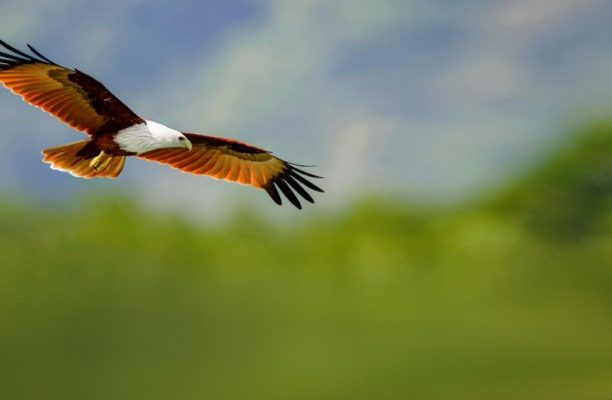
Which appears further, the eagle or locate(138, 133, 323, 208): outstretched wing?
locate(138, 133, 323, 208): outstretched wing

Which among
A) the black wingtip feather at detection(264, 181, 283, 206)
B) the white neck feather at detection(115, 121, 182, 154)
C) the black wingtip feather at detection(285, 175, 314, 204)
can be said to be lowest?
the white neck feather at detection(115, 121, 182, 154)

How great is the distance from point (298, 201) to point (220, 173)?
0.61 m

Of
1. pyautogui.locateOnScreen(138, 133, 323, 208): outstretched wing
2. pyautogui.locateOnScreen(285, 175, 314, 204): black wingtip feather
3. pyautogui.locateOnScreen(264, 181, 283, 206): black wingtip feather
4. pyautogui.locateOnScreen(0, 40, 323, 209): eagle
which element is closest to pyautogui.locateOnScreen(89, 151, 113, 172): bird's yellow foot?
pyautogui.locateOnScreen(0, 40, 323, 209): eagle

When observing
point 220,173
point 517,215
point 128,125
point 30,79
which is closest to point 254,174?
point 220,173

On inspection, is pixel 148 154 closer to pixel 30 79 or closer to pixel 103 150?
pixel 103 150

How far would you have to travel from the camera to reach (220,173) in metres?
6.79

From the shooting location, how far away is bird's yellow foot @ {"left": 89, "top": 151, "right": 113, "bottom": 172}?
235 inches

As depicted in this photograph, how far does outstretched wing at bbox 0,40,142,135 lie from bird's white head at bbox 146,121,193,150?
104 millimetres

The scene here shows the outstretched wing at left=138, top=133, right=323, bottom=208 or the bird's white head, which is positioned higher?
the outstretched wing at left=138, top=133, right=323, bottom=208

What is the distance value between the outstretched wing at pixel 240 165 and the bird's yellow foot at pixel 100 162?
0.52 metres

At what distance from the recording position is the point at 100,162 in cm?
600

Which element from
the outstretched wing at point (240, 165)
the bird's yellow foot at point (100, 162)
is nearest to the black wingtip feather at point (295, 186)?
the outstretched wing at point (240, 165)

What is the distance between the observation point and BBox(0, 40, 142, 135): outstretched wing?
573 centimetres

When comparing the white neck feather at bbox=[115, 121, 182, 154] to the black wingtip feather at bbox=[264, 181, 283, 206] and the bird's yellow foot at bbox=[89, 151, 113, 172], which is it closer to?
the bird's yellow foot at bbox=[89, 151, 113, 172]
